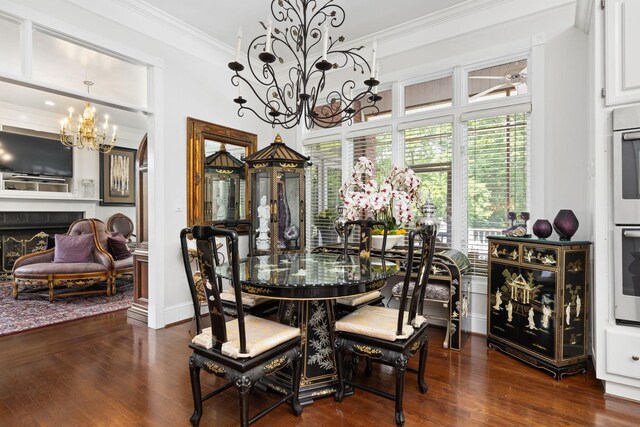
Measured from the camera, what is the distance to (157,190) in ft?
11.7

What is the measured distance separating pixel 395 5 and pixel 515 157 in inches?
74.7

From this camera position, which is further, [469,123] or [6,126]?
[6,126]

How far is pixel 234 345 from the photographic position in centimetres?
174

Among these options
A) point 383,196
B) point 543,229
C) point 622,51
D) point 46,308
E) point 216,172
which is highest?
point 622,51

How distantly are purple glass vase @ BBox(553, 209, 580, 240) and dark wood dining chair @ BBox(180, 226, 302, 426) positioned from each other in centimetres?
216

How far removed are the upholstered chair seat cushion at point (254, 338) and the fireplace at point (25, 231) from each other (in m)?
6.36

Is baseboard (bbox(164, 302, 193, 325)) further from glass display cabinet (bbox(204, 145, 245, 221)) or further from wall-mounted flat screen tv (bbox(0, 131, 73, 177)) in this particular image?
wall-mounted flat screen tv (bbox(0, 131, 73, 177))

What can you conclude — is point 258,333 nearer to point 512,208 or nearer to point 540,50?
point 512,208

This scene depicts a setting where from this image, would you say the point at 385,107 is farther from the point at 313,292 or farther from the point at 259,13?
the point at 313,292

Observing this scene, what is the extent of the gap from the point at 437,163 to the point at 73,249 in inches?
202

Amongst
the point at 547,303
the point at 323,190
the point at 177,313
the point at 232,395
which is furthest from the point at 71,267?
the point at 547,303

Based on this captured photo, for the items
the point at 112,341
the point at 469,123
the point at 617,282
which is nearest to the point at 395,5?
the point at 469,123

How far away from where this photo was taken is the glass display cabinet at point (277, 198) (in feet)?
13.0

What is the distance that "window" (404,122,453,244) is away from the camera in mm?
3582
